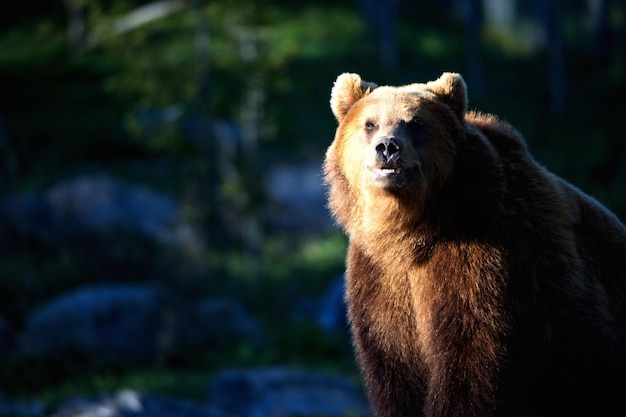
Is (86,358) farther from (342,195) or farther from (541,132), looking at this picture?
(342,195)

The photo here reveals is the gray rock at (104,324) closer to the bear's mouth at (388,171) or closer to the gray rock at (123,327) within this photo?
the gray rock at (123,327)

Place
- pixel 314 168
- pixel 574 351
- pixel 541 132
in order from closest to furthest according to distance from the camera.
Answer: pixel 574 351 → pixel 541 132 → pixel 314 168

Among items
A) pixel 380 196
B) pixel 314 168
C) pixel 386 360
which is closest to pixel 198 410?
pixel 386 360

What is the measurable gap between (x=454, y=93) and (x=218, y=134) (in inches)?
733

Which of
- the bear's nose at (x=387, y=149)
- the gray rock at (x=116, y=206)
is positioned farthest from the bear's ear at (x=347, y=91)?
the gray rock at (x=116, y=206)

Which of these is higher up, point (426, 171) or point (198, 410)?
point (426, 171)

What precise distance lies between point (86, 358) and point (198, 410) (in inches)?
205

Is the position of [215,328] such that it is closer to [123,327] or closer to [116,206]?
[123,327]

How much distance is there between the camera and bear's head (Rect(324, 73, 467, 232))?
14.2 feet

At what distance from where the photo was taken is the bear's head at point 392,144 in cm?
433

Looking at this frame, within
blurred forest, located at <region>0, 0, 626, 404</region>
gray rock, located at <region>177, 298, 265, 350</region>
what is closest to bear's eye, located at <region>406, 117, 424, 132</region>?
blurred forest, located at <region>0, 0, 626, 404</region>

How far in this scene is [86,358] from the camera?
11.8 m

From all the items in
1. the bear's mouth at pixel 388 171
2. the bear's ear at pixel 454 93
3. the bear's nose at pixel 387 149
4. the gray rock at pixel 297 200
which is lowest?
the gray rock at pixel 297 200

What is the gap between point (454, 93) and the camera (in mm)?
4602
